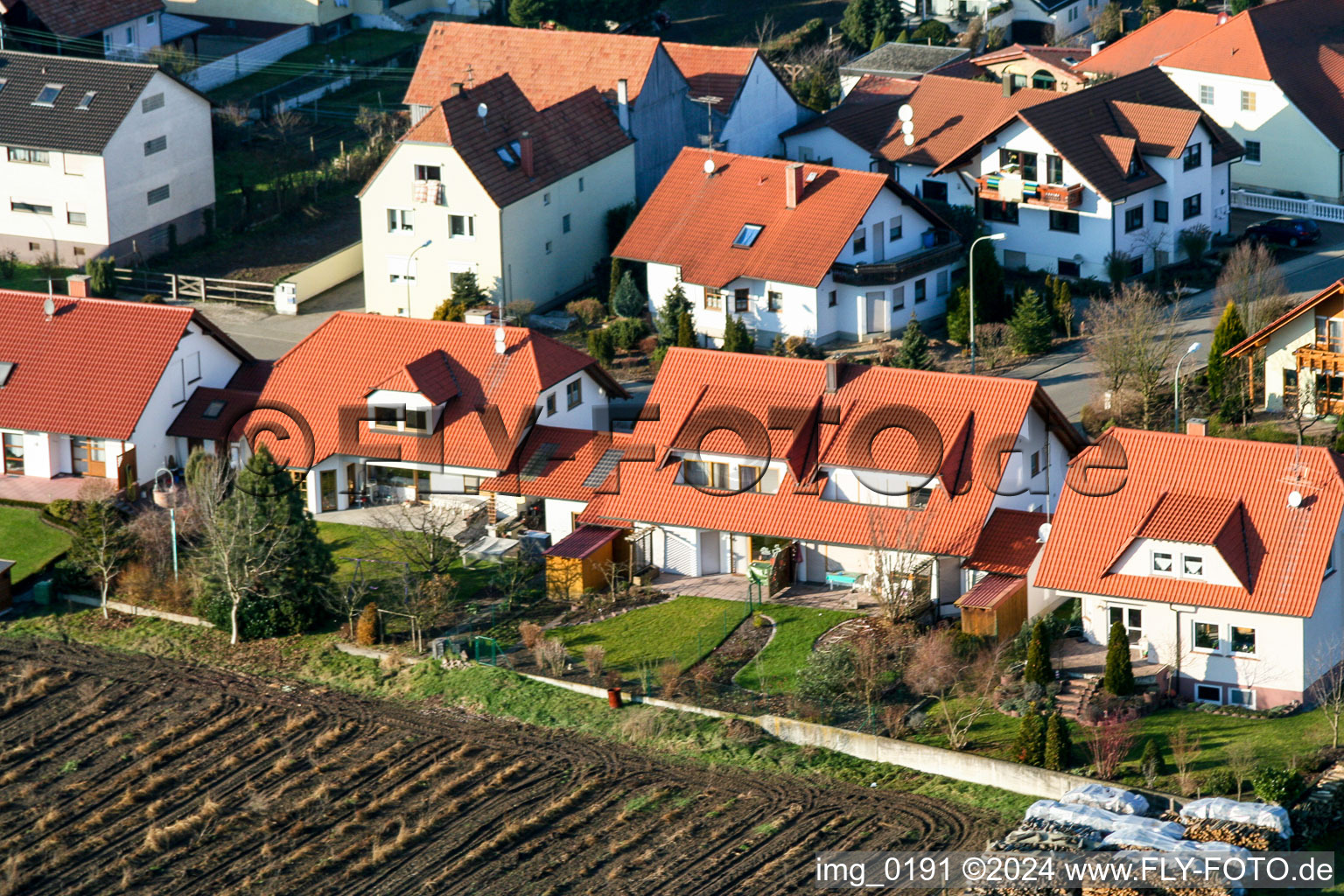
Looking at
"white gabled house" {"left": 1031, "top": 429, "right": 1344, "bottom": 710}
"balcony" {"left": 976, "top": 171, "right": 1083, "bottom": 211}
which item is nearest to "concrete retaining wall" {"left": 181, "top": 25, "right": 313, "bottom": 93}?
"balcony" {"left": 976, "top": 171, "right": 1083, "bottom": 211}

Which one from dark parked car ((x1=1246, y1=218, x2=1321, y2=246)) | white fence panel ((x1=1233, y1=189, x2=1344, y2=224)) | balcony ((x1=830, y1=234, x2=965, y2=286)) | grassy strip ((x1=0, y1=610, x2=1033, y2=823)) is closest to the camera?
grassy strip ((x1=0, y1=610, x2=1033, y2=823))

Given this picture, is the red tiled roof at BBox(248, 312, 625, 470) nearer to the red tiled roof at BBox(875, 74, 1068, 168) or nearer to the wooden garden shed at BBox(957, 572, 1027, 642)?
the wooden garden shed at BBox(957, 572, 1027, 642)

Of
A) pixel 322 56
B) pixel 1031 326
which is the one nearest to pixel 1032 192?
pixel 1031 326

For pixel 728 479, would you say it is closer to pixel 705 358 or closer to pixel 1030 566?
pixel 705 358

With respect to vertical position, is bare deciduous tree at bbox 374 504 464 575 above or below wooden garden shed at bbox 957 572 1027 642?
above

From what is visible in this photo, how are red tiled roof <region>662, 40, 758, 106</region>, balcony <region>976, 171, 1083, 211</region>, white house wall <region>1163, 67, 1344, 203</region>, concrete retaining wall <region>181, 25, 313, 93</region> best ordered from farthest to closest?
concrete retaining wall <region>181, 25, 313, 93</region>, red tiled roof <region>662, 40, 758, 106</region>, white house wall <region>1163, 67, 1344, 203</region>, balcony <region>976, 171, 1083, 211</region>

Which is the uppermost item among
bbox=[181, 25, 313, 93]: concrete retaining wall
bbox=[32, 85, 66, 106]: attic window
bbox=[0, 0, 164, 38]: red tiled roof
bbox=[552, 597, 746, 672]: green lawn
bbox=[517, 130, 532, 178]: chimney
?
bbox=[0, 0, 164, 38]: red tiled roof

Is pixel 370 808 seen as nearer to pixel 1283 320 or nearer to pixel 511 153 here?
pixel 1283 320
